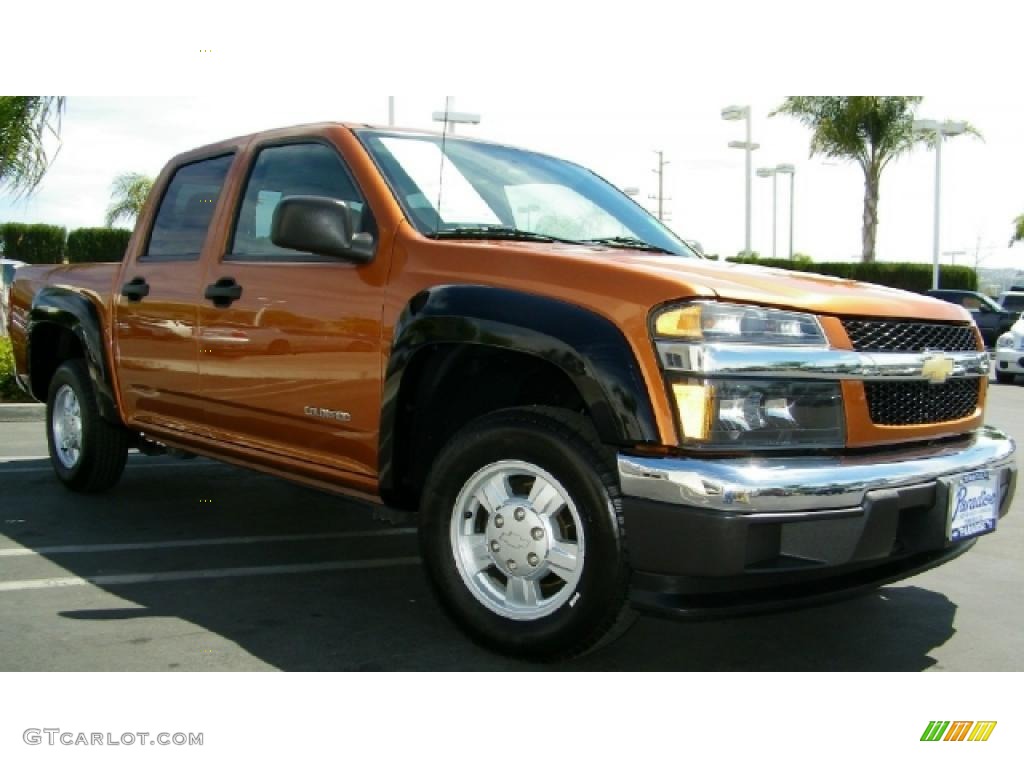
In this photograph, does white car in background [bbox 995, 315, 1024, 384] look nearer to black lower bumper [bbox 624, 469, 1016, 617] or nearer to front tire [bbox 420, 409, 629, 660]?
black lower bumper [bbox 624, 469, 1016, 617]

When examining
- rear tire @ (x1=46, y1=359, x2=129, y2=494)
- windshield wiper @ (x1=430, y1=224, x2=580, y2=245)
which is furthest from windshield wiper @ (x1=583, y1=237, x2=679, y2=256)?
rear tire @ (x1=46, y1=359, x2=129, y2=494)

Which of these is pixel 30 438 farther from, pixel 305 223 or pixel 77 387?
pixel 305 223

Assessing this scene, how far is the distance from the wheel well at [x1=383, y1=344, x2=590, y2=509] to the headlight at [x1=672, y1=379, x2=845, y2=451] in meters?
0.66

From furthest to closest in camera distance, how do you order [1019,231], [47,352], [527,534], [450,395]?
[1019,231], [47,352], [450,395], [527,534]

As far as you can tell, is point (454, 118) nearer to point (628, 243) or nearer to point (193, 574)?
point (628, 243)

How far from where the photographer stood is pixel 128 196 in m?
14.5

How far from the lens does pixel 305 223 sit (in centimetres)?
390

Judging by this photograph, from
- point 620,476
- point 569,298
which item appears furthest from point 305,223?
point 620,476

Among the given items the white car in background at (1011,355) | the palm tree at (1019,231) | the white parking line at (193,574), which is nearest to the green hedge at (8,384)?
the white parking line at (193,574)

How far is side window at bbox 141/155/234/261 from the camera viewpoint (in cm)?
516

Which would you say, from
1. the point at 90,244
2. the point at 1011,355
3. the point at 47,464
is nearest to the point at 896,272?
the point at 1011,355

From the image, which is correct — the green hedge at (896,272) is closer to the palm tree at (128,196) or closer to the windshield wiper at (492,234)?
the palm tree at (128,196)

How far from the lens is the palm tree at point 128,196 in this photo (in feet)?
35.1

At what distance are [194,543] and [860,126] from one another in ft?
95.4
